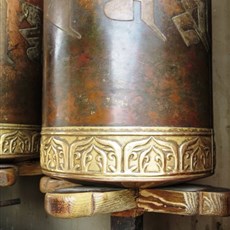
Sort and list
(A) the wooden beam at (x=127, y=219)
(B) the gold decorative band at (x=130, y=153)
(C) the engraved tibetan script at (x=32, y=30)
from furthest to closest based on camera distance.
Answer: (C) the engraved tibetan script at (x=32, y=30), (A) the wooden beam at (x=127, y=219), (B) the gold decorative band at (x=130, y=153)

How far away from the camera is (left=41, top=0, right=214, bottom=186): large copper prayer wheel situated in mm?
712

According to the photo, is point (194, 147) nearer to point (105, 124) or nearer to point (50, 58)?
point (105, 124)

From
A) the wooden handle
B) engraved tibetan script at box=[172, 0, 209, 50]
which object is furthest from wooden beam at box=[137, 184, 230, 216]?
engraved tibetan script at box=[172, 0, 209, 50]

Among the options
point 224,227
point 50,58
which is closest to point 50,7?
point 50,58

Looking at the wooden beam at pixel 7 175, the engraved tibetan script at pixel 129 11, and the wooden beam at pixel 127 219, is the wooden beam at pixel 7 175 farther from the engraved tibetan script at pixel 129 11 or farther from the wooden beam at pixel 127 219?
the engraved tibetan script at pixel 129 11

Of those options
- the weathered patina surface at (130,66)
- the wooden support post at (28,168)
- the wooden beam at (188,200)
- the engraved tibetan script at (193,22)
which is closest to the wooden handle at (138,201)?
the wooden beam at (188,200)

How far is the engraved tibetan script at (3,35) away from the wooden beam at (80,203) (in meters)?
0.48

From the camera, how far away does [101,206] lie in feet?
2.41

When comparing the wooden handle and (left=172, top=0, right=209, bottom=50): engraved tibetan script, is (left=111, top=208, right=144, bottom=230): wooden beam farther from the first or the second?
(left=172, top=0, right=209, bottom=50): engraved tibetan script

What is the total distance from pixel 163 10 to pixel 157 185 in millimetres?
329

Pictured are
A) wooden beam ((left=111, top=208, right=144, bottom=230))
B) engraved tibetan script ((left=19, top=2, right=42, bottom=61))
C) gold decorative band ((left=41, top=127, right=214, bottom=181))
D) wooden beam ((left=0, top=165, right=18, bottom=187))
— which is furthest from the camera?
engraved tibetan script ((left=19, top=2, right=42, bottom=61))

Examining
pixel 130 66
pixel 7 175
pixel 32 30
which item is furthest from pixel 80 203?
pixel 32 30

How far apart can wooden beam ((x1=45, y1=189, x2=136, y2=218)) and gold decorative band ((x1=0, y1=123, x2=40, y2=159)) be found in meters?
0.34

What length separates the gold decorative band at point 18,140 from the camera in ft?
3.36
